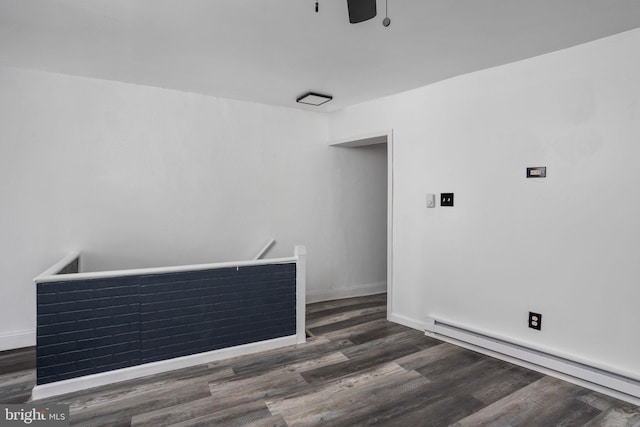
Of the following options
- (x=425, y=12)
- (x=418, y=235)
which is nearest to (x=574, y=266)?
(x=418, y=235)

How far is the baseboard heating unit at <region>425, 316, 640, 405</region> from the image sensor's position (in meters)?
2.22

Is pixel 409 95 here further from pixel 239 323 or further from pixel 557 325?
pixel 239 323

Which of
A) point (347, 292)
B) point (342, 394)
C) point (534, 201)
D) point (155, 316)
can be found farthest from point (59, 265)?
point (534, 201)

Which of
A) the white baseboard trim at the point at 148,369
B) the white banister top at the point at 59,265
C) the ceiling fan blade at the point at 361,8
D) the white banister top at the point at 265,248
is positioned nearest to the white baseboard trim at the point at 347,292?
the white banister top at the point at 265,248

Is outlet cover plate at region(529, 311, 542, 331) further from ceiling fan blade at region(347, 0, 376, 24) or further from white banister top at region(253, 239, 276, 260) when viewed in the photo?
white banister top at region(253, 239, 276, 260)

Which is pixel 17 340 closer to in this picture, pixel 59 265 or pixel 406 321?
pixel 59 265

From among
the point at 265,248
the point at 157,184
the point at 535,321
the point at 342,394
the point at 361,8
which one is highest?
the point at 361,8

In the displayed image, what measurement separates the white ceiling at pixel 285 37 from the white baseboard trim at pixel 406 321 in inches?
94.2

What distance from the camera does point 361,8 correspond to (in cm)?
142

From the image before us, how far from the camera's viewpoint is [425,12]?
6.46 ft

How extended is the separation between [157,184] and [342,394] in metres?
2.65

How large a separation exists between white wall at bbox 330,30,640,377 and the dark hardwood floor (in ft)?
1.31

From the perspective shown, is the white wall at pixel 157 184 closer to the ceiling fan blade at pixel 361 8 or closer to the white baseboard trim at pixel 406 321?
the white baseboard trim at pixel 406 321

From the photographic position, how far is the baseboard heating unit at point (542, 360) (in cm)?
222
